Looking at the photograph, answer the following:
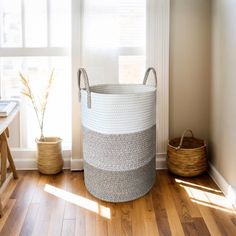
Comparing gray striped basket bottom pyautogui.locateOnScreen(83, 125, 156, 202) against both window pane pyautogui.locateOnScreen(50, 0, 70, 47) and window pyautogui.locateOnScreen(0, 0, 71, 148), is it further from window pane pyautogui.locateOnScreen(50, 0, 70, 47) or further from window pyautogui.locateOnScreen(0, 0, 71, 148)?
window pane pyautogui.locateOnScreen(50, 0, 70, 47)

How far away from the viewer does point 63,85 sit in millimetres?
2936

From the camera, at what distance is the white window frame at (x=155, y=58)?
9.04 ft

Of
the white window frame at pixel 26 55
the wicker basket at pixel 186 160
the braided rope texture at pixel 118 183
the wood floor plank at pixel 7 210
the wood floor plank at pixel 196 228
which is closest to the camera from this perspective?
the wood floor plank at pixel 196 228

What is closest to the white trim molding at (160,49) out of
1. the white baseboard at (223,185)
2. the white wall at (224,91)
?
the white wall at (224,91)

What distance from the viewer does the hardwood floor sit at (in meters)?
2.01

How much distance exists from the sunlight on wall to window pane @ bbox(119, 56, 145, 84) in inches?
35.7

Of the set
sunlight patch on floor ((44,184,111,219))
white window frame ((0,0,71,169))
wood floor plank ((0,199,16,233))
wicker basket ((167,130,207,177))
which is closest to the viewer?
wood floor plank ((0,199,16,233))

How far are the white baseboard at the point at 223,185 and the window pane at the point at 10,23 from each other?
6.17 feet

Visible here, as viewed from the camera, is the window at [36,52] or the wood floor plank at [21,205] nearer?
the wood floor plank at [21,205]

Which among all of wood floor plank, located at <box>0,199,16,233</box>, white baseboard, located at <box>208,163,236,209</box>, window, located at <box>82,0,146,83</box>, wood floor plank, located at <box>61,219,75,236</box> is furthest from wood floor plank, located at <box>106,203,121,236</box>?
Answer: window, located at <box>82,0,146,83</box>

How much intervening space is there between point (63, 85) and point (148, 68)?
76 cm

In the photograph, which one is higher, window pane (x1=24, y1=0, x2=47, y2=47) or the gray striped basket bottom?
window pane (x1=24, y1=0, x2=47, y2=47)

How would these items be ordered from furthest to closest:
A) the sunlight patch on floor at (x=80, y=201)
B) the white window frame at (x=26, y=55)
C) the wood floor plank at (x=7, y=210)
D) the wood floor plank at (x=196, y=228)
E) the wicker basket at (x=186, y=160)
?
the white window frame at (x=26, y=55) < the wicker basket at (x=186, y=160) < the sunlight patch on floor at (x=80, y=201) < the wood floor plank at (x=7, y=210) < the wood floor plank at (x=196, y=228)

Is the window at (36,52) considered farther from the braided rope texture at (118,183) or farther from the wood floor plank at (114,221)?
the wood floor plank at (114,221)
